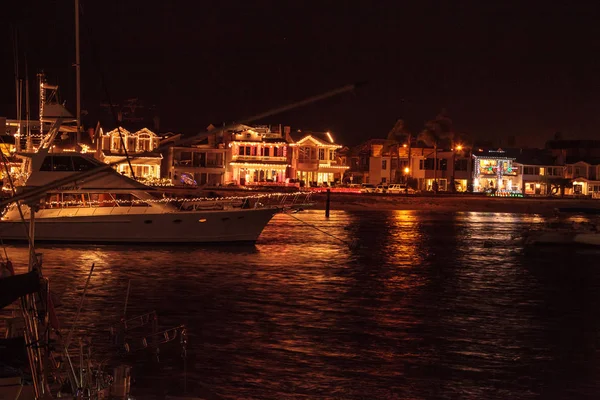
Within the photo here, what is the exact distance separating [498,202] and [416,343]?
86.1 m

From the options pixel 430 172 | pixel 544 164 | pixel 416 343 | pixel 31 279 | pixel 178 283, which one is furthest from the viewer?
pixel 544 164

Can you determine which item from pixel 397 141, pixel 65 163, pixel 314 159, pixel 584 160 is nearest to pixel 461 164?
pixel 397 141

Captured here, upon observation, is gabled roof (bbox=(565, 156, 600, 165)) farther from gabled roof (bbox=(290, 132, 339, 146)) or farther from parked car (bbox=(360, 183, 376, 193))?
gabled roof (bbox=(290, 132, 339, 146))

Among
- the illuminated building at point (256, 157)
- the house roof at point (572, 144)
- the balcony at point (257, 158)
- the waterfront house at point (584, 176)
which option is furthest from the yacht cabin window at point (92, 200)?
the house roof at point (572, 144)

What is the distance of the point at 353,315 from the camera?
24109 mm

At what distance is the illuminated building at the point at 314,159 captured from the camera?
351 feet

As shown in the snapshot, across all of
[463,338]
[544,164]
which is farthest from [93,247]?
[544,164]

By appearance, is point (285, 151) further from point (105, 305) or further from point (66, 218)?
point (105, 305)

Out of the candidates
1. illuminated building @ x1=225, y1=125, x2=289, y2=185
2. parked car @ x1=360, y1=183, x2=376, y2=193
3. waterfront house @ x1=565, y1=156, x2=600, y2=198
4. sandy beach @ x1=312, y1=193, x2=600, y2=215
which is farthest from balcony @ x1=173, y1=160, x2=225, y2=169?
waterfront house @ x1=565, y1=156, x2=600, y2=198

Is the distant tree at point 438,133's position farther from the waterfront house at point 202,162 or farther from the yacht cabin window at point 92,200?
the yacht cabin window at point 92,200

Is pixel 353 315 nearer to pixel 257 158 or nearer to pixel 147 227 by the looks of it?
pixel 147 227

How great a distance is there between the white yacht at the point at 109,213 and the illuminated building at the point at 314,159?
64806mm

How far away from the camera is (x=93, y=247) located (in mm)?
41719

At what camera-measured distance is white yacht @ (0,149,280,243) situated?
39.9 m
